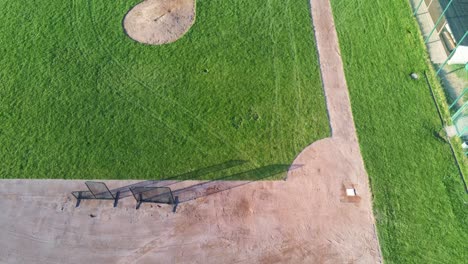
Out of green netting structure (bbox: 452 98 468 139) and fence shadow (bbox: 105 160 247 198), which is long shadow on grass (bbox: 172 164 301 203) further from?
green netting structure (bbox: 452 98 468 139)

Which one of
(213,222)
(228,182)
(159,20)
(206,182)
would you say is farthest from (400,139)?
(159,20)

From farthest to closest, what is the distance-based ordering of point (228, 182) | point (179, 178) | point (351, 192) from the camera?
point (179, 178), point (228, 182), point (351, 192)

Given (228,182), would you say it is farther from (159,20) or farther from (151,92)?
(159,20)

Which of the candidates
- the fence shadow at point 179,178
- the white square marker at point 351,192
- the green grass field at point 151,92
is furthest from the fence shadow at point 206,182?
the white square marker at point 351,192

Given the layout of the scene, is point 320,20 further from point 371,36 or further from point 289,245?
point 289,245

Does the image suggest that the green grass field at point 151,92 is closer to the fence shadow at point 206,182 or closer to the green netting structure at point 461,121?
the fence shadow at point 206,182
